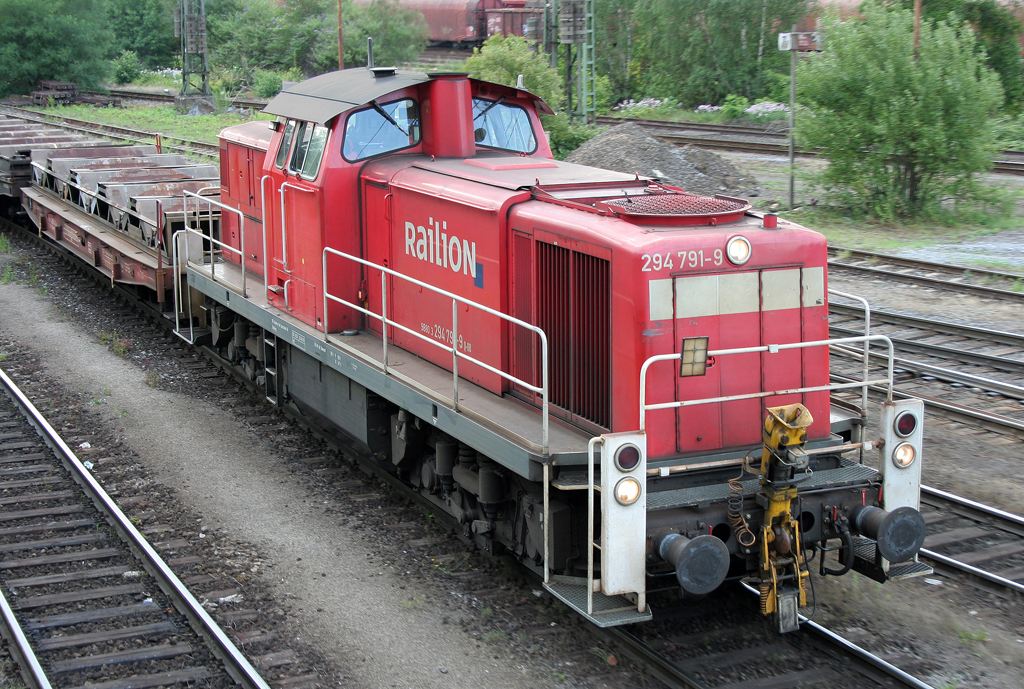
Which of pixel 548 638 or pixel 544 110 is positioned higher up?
pixel 544 110

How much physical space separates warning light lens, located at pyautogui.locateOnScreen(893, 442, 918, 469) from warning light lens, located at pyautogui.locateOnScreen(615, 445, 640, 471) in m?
1.72

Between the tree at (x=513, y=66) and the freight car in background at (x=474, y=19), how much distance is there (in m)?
15.6

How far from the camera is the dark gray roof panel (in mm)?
8062

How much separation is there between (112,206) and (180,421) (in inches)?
237

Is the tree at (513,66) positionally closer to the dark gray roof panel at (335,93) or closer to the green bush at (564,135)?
the green bush at (564,135)

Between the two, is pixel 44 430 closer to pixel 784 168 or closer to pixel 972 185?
pixel 972 185

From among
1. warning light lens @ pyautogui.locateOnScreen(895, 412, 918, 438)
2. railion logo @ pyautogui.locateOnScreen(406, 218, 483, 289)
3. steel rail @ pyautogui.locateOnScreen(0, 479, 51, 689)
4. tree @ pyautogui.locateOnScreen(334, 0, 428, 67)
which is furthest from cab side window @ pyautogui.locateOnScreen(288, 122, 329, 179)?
tree @ pyautogui.locateOnScreen(334, 0, 428, 67)

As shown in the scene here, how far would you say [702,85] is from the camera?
150 feet

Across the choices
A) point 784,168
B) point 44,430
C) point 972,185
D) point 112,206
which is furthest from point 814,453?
point 784,168

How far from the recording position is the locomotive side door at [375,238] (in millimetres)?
8086

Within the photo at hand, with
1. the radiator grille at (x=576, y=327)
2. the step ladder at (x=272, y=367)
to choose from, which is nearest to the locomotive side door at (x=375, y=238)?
the step ladder at (x=272, y=367)

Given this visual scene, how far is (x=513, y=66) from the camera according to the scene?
25.9m

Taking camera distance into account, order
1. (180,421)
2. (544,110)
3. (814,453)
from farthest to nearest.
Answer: (180,421) → (544,110) → (814,453)

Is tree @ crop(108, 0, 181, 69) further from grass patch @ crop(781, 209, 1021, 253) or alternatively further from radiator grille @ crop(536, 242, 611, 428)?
radiator grille @ crop(536, 242, 611, 428)
